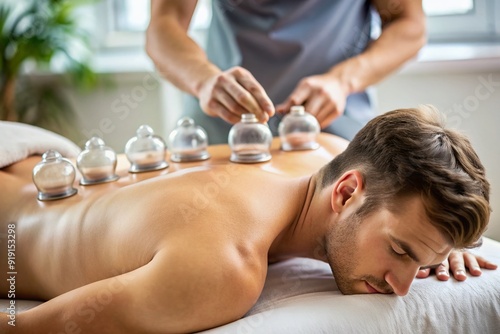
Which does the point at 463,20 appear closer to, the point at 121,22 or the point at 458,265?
the point at 121,22

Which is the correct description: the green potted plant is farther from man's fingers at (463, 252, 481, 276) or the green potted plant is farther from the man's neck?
man's fingers at (463, 252, 481, 276)

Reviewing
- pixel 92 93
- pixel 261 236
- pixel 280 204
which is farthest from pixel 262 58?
pixel 92 93

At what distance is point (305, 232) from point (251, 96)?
307mm

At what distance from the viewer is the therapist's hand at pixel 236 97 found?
1.33 m

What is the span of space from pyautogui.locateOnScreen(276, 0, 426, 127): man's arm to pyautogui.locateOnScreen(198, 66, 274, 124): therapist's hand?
146 millimetres

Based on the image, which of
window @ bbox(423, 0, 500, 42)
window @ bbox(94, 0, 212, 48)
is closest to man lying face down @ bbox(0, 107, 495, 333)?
window @ bbox(423, 0, 500, 42)

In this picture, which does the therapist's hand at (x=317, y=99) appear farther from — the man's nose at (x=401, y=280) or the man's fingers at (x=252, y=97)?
the man's nose at (x=401, y=280)

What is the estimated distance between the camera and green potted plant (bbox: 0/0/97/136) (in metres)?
2.75

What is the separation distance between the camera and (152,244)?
1048mm

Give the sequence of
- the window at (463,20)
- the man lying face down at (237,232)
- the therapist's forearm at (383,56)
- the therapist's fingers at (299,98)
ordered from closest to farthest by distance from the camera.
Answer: the man lying face down at (237,232)
the therapist's fingers at (299,98)
the therapist's forearm at (383,56)
the window at (463,20)

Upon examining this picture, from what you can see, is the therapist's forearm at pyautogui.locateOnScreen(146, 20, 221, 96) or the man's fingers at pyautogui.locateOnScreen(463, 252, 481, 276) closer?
the man's fingers at pyautogui.locateOnScreen(463, 252, 481, 276)

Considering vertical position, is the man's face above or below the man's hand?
→ above

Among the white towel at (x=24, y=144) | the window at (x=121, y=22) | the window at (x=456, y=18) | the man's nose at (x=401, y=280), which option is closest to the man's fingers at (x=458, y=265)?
the man's nose at (x=401, y=280)

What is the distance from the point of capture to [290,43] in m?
1.70
